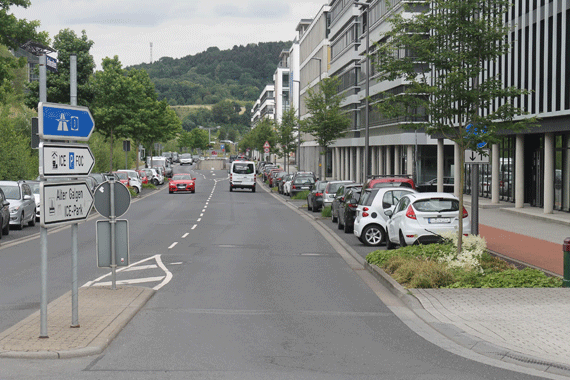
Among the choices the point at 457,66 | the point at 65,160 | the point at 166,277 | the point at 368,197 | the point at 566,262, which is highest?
the point at 457,66

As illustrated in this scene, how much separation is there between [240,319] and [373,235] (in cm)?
1119

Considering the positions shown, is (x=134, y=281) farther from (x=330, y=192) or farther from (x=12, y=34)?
(x=330, y=192)

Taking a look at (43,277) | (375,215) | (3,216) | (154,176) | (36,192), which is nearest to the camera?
(43,277)

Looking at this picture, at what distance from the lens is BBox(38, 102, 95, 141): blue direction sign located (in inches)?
341

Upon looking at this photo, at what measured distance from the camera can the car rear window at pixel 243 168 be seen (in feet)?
199

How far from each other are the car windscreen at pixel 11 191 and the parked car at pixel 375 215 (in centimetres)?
1287

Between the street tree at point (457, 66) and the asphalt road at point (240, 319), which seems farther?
the street tree at point (457, 66)

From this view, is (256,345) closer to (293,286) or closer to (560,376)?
(560,376)

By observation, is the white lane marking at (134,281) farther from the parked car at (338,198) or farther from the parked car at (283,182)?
the parked car at (283,182)

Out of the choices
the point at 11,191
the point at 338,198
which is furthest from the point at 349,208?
the point at 11,191

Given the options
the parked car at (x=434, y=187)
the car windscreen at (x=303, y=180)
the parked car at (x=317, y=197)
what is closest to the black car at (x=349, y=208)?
the parked car at (x=317, y=197)

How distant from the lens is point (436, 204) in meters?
18.2

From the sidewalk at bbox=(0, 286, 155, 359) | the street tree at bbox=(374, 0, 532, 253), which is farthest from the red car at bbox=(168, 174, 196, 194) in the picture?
the sidewalk at bbox=(0, 286, 155, 359)

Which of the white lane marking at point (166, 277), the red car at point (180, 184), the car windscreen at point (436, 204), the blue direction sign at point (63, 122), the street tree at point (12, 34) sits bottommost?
the white lane marking at point (166, 277)
